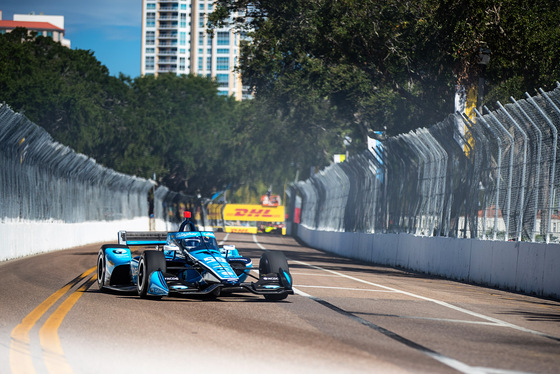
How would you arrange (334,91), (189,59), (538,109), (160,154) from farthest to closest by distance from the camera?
(189,59) < (160,154) < (334,91) < (538,109)

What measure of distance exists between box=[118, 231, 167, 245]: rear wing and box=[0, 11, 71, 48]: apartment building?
580 feet

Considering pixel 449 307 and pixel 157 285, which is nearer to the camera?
pixel 157 285

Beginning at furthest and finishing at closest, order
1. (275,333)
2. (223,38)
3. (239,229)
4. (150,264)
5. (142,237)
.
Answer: (223,38), (239,229), (142,237), (150,264), (275,333)

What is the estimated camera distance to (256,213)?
7925 centimetres

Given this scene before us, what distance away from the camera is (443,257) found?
22.0m

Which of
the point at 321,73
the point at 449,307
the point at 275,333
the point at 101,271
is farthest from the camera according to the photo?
the point at 321,73

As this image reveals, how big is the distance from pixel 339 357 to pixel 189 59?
637 feet

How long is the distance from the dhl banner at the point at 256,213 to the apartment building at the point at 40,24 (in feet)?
377

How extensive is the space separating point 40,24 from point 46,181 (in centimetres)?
16828

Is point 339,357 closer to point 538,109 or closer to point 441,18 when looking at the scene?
point 538,109

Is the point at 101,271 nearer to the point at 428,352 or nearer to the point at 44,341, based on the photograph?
the point at 44,341

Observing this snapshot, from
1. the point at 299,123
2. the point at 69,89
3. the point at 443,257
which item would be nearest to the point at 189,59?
the point at 69,89

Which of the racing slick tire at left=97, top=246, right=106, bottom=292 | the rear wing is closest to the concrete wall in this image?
the rear wing

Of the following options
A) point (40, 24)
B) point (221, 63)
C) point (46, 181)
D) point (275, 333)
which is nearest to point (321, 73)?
point (46, 181)
